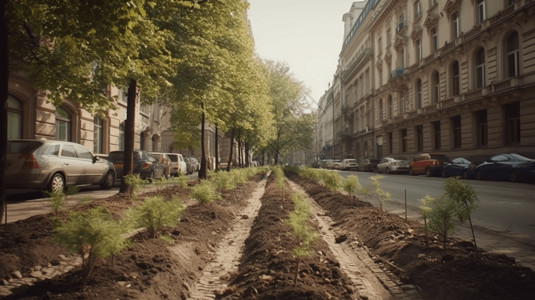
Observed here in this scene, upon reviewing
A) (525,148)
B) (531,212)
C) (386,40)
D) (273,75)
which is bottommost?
(531,212)

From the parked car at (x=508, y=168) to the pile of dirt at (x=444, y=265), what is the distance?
580 inches

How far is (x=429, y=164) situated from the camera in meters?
24.5

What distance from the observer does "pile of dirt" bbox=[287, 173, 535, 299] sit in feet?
9.59

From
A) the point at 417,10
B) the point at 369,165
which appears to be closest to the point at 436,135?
the point at 369,165

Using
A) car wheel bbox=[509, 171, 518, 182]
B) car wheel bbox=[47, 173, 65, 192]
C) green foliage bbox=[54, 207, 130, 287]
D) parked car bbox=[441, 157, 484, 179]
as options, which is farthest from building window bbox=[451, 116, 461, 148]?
green foliage bbox=[54, 207, 130, 287]

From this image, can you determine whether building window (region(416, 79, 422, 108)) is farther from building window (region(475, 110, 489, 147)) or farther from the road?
the road

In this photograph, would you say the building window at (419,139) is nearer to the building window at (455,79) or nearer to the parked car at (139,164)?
the building window at (455,79)

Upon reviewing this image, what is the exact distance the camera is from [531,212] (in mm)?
7727

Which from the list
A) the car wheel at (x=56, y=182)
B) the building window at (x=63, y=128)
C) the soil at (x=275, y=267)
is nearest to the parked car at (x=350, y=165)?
the building window at (x=63, y=128)

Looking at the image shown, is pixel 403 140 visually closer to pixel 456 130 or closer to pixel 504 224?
pixel 456 130

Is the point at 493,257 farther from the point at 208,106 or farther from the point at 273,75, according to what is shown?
the point at 273,75

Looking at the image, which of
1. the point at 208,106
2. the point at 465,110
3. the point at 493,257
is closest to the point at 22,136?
the point at 208,106

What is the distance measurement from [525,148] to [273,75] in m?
28.5

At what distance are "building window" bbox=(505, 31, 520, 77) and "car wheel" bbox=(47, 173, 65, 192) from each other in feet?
81.9
